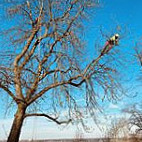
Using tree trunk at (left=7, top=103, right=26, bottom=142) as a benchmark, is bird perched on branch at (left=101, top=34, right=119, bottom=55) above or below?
above

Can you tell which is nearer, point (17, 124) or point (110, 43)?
point (17, 124)

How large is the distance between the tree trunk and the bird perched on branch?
3.17m

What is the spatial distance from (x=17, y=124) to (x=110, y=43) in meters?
3.89

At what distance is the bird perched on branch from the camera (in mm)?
9359

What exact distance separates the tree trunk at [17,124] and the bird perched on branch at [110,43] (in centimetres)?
317

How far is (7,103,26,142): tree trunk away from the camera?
356 inches

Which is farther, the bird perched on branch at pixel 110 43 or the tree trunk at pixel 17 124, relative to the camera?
the bird perched on branch at pixel 110 43

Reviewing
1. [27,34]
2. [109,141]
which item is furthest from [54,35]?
[109,141]

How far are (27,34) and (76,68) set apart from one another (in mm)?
2262

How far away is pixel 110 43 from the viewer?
31.1 feet

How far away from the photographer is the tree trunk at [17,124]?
905 centimetres

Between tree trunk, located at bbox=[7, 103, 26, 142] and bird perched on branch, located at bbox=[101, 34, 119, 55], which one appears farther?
bird perched on branch, located at bbox=[101, 34, 119, 55]

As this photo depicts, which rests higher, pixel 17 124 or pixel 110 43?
pixel 110 43

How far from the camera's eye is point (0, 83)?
29.0ft
